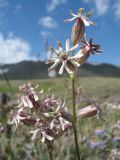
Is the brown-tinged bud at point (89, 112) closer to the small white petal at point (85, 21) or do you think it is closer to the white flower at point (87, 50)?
the white flower at point (87, 50)

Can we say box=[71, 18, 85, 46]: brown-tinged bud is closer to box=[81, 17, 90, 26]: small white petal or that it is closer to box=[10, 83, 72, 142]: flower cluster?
box=[81, 17, 90, 26]: small white petal

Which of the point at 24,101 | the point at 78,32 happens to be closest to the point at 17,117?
the point at 24,101

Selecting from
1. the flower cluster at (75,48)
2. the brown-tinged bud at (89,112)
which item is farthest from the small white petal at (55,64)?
the brown-tinged bud at (89,112)

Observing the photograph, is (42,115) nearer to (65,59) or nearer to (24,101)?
(24,101)

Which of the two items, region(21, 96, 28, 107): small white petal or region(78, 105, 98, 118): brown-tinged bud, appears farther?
region(78, 105, 98, 118): brown-tinged bud

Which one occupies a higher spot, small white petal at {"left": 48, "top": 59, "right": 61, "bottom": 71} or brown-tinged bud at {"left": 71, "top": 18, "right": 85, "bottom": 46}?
brown-tinged bud at {"left": 71, "top": 18, "right": 85, "bottom": 46}

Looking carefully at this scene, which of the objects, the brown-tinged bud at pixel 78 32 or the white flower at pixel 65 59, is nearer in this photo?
the white flower at pixel 65 59

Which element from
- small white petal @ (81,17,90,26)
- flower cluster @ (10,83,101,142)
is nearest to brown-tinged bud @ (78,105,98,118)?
flower cluster @ (10,83,101,142)

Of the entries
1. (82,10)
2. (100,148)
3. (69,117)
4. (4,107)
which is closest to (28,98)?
(69,117)
